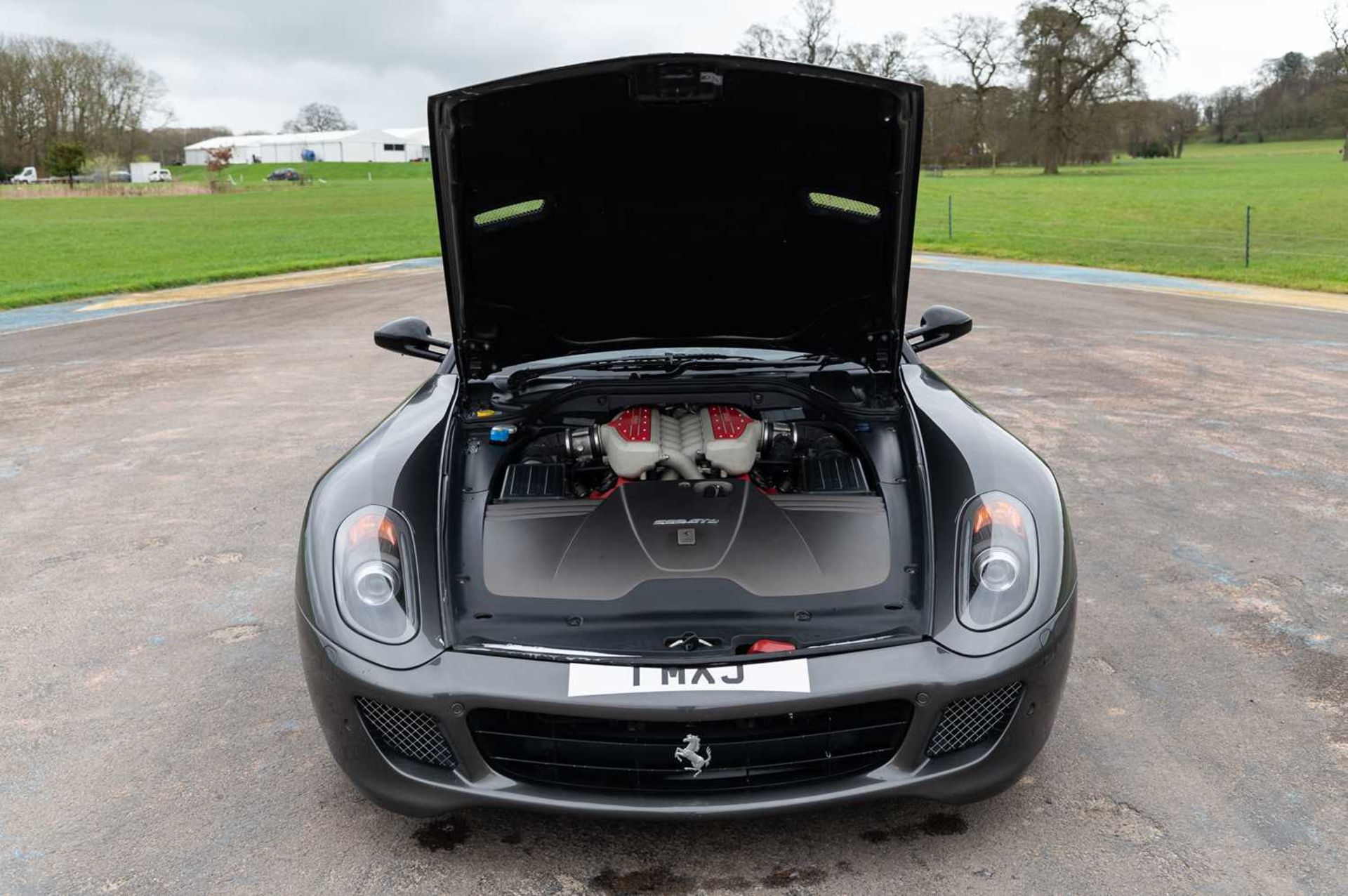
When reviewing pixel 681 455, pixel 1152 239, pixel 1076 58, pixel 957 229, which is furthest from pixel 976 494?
pixel 1076 58

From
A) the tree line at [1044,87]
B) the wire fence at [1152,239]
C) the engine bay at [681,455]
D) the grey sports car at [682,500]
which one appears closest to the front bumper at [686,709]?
the grey sports car at [682,500]

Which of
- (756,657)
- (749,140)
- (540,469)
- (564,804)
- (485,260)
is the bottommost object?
(564,804)

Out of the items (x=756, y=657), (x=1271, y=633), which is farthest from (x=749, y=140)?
(x=1271, y=633)

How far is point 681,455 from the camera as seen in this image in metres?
3.08

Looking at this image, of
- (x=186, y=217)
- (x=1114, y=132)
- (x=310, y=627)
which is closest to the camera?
(x=310, y=627)

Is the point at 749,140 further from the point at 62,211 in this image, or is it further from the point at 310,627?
the point at 62,211

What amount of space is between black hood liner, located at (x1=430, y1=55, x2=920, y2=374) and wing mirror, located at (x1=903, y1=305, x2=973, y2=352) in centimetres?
52

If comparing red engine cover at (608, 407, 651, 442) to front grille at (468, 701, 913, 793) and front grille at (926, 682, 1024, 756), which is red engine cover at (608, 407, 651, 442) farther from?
front grille at (926, 682, 1024, 756)

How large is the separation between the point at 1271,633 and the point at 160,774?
3.31 metres

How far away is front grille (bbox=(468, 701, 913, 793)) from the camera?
2.20 metres

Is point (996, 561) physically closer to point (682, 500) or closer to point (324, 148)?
point (682, 500)

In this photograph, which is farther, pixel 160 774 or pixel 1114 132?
pixel 1114 132

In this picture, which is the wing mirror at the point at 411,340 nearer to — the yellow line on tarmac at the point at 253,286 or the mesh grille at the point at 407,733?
the mesh grille at the point at 407,733

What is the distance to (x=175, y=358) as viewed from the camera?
945 centimetres
